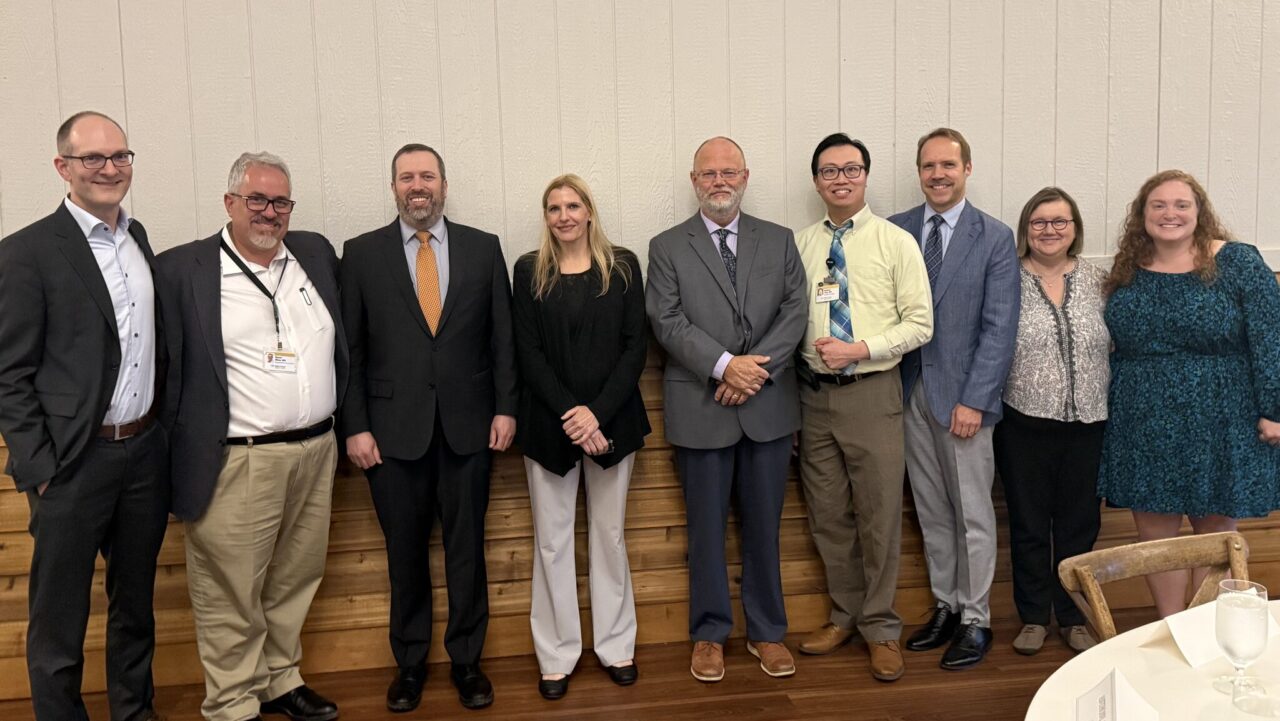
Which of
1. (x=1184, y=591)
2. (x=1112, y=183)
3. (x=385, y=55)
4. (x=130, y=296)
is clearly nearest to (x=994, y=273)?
(x=1112, y=183)

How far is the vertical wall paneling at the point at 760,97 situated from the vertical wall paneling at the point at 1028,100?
82 cm

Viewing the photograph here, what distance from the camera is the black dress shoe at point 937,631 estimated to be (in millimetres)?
3701

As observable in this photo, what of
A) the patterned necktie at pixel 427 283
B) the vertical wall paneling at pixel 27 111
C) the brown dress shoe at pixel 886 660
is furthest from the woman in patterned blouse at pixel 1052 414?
the vertical wall paneling at pixel 27 111

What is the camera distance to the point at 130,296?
286 cm

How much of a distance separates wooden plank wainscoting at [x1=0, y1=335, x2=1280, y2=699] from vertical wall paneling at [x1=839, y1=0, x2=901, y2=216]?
1.30 m

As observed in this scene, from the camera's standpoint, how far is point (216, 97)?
360 centimetres

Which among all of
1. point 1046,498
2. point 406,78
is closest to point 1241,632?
point 1046,498

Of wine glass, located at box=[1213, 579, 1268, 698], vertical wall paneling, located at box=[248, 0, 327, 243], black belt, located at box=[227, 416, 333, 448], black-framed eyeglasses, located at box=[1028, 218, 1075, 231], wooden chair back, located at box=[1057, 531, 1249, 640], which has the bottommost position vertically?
wooden chair back, located at box=[1057, 531, 1249, 640]

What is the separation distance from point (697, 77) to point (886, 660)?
2449mm

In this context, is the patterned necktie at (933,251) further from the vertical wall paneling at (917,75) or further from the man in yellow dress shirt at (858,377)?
the vertical wall paneling at (917,75)

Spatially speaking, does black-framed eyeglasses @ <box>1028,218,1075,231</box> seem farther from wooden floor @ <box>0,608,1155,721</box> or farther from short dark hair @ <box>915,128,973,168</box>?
wooden floor @ <box>0,608,1155,721</box>

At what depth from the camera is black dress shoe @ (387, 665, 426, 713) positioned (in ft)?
10.8

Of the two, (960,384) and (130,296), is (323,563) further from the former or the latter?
(960,384)

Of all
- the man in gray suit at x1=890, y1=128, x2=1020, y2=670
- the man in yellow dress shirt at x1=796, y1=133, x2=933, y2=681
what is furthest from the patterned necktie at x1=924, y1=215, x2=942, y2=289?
the man in yellow dress shirt at x1=796, y1=133, x2=933, y2=681
